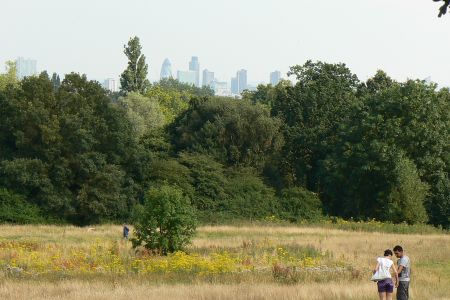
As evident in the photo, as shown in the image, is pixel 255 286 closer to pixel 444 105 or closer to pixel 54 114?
pixel 54 114

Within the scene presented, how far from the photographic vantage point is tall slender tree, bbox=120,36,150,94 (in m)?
100

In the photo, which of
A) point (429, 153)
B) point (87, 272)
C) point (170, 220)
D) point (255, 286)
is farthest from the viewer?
point (429, 153)

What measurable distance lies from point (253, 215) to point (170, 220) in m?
27.0

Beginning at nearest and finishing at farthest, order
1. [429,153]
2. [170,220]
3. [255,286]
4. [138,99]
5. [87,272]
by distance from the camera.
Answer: [255,286]
[87,272]
[170,220]
[429,153]
[138,99]

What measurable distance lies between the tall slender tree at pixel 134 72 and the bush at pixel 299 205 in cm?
4916

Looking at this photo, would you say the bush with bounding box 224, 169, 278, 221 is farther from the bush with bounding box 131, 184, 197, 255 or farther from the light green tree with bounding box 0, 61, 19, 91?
the light green tree with bounding box 0, 61, 19, 91

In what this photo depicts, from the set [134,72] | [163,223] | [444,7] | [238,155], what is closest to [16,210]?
[238,155]

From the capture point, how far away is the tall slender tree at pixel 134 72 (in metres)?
100

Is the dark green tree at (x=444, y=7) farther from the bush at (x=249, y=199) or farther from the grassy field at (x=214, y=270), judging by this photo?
the bush at (x=249, y=199)

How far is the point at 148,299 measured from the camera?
1788 cm

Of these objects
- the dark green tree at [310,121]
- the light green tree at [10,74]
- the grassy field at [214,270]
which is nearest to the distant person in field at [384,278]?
the grassy field at [214,270]

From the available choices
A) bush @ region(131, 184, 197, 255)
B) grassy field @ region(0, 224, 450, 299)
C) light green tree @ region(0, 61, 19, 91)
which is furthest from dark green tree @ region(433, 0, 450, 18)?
light green tree @ region(0, 61, 19, 91)

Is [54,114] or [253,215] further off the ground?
[54,114]

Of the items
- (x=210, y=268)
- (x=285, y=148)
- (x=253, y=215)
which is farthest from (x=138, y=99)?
(x=210, y=268)
